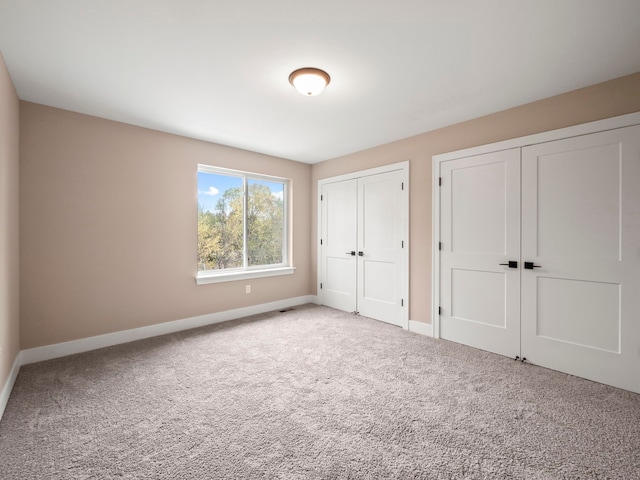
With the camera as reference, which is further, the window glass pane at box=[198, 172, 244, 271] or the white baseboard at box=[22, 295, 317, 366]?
the window glass pane at box=[198, 172, 244, 271]

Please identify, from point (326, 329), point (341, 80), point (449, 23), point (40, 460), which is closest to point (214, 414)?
point (40, 460)

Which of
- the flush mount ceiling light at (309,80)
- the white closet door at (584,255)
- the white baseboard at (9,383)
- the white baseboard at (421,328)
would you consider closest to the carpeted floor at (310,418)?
the white baseboard at (9,383)

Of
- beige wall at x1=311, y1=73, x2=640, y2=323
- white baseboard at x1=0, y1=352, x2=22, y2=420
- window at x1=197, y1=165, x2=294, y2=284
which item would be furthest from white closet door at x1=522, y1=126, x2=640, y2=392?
white baseboard at x1=0, y1=352, x2=22, y2=420

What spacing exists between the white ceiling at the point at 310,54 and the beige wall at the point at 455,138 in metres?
0.13

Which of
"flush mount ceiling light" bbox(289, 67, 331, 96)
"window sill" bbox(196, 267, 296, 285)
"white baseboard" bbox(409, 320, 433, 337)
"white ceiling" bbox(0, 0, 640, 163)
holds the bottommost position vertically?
"white baseboard" bbox(409, 320, 433, 337)

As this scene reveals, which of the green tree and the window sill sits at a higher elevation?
the green tree

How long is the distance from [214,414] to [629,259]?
3387mm

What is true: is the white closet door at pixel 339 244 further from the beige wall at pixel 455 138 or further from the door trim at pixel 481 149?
the door trim at pixel 481 149

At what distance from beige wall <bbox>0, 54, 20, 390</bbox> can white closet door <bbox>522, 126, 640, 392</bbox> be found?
14.5ft

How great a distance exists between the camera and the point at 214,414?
6.66ft

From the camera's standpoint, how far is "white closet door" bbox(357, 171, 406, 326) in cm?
402

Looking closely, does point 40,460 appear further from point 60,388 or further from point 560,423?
point 560,423

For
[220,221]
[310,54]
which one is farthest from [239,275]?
[310,54]

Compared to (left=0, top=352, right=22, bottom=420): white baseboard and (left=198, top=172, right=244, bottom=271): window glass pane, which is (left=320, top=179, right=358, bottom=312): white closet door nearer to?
(left=198, top=172, right=244, bottom=271): window glass pane
